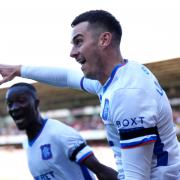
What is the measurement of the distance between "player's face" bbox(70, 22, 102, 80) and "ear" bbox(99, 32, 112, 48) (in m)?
0.02

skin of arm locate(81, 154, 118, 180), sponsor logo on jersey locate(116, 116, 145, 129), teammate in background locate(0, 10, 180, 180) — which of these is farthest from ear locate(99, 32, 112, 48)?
skin of arm locate(81, 154, 118, 180)

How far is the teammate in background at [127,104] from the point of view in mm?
1492

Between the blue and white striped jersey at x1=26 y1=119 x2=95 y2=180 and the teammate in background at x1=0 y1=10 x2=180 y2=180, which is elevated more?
the teammate in background at x1=0 y1=10 x2=180 y2=180

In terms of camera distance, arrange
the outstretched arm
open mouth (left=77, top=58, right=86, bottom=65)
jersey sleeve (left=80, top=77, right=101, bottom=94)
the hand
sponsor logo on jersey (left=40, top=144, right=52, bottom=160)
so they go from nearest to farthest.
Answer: open mouth (left=77, top=58, right=86, bottom=65) → jersey sleeve (left=80, top=77, right=101, bottom=94) → the outstretched arm → the hand → sponsor logo on jersey (left=40, top=144, right=52, bottom=160)

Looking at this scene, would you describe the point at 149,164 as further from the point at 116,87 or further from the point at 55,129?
the point at 55,129

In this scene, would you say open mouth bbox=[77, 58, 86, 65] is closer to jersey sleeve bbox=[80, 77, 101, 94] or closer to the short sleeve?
jersey sleeve bbox=[80, 77, 101, 94]

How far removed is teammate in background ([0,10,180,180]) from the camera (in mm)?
1492

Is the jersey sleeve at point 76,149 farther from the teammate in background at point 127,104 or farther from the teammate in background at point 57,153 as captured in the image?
the teammate in background at point 127,104

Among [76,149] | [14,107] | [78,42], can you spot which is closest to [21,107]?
[14,107]

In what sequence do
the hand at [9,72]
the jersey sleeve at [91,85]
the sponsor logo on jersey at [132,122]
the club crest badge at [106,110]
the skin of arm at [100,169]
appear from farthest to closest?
the skin of arm at [100,169] < the hand at [9,72] < the jersey sleeve at [91,85] < the club crest badge at [106,110] < the sponsor logo on jersey at [132,122]

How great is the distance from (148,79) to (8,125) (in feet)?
71.7

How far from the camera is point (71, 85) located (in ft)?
7.18

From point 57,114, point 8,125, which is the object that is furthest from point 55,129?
point 8,125

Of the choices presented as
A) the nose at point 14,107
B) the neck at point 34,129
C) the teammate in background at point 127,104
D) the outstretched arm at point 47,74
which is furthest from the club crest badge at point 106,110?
the nose at point 14,107
